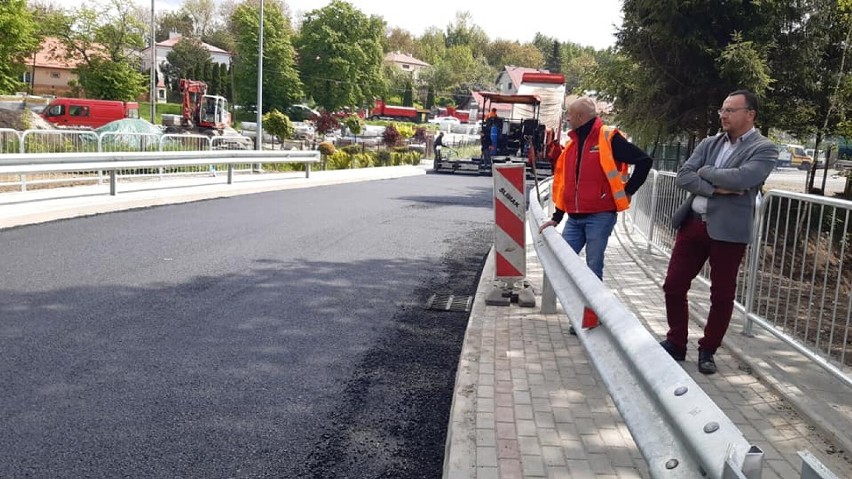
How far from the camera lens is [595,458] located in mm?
3338

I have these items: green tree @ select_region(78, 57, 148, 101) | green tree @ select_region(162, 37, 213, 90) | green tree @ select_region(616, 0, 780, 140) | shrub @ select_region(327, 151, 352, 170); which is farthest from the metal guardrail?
green tree @ select_region(162, 37, 213, 90)

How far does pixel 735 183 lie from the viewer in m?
4.41

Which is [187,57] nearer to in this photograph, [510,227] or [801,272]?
[510,227]

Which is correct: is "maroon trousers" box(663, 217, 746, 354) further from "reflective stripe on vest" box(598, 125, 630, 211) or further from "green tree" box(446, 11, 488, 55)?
"green tree" box(446, 11, 488, 55)

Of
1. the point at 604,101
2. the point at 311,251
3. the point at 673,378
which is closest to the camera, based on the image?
the point at 673,378

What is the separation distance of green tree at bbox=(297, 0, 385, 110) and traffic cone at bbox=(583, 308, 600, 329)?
71.2m

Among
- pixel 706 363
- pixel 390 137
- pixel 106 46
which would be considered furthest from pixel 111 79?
pixel 706 363

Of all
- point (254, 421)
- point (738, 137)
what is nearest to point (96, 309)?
point (254, 421)

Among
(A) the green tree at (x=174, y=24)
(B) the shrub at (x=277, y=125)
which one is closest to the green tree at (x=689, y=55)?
(B) the shrub at (x=277, y=125)

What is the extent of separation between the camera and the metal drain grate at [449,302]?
6645mm

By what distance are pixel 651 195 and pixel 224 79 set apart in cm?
7849

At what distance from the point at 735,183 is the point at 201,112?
132 feet

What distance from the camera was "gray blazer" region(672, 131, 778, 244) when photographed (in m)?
4.39

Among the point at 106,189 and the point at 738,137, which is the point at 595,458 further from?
the point at 106,189
